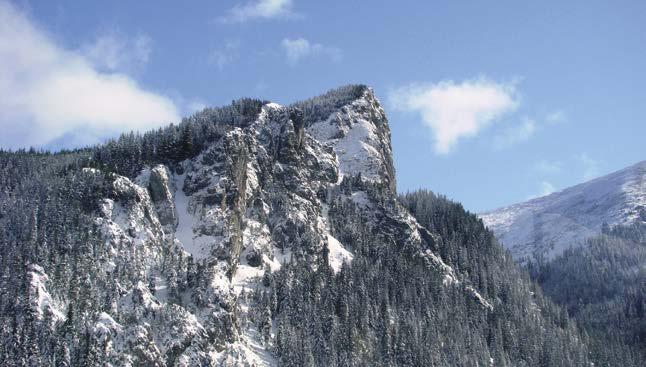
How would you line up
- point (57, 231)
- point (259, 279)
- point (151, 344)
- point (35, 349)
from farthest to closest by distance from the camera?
Answer: point (259, 279)
point (57, 231)
point (151, 344)
point (35, 349)

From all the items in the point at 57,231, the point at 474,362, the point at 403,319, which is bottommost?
the point at 474,362

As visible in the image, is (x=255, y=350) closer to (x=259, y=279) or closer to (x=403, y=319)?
(x=259, y=279)

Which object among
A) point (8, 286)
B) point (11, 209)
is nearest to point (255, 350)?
point (8, 286)

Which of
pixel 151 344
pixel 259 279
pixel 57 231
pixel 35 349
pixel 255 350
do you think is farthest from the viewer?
pixel 259 279

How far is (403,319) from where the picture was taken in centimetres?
19875

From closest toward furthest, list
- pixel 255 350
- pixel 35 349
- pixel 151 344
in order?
pixel 35 349
pixel 151 344
pixel 255 350

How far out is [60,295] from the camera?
489 ft

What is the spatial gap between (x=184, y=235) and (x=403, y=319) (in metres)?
62.1

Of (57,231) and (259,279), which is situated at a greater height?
(57,231)

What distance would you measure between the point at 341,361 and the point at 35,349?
2693 inches

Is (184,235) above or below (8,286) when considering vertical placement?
above

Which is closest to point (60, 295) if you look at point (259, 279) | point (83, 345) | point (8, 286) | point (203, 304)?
point (8, 286)

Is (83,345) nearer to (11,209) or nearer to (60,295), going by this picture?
(60,295)

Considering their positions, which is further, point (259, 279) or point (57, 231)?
point (259, 279)
